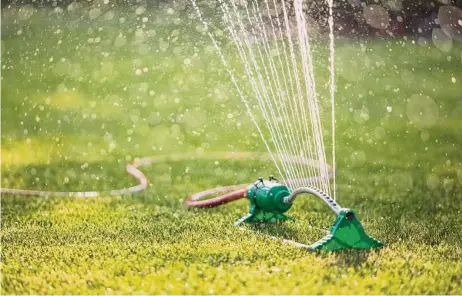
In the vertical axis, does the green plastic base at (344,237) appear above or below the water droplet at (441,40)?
above

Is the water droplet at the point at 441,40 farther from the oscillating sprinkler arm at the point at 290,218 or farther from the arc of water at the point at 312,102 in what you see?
the oscillating sprinkler arm at the point at 290,218

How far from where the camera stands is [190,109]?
351 inches

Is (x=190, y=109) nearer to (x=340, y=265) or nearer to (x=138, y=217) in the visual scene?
(x=138, y=217)

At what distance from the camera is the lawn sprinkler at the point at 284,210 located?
361 cm

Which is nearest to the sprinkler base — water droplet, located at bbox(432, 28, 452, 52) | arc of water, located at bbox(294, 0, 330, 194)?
arc of water, located at bbox(294, 0, 330, 194)

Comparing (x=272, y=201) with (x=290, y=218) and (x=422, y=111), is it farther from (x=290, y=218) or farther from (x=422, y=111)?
(x=422, y=111)

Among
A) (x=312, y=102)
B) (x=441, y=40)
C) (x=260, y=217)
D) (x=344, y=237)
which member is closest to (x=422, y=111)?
(x=312, y=102)

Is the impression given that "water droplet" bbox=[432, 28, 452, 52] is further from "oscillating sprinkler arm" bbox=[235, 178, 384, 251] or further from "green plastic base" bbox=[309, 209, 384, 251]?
"green plastic base" bbox=[309, 209, 384, 251]

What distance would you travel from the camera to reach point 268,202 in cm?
420

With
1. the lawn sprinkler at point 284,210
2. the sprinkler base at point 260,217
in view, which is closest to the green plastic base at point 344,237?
the lawn sprinkler at point 284,210

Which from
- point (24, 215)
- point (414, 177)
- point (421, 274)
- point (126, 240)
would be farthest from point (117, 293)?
point (414, 177)

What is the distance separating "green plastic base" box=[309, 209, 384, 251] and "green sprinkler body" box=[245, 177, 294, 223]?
0.58 m

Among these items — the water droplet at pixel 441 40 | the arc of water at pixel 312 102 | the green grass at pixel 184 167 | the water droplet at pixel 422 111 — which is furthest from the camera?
the water droplet at pixel 441 40

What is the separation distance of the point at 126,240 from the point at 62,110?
17.1 ft
